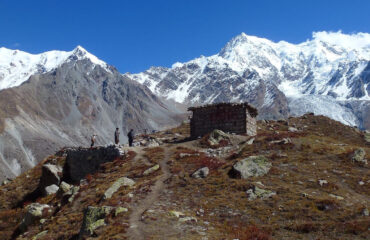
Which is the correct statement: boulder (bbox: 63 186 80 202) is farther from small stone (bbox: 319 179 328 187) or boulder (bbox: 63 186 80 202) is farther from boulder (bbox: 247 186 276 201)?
small stone (bbox: 319 179 328 187)

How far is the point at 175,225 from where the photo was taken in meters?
19.6

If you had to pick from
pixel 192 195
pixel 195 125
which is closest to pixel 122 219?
pixel 192 195

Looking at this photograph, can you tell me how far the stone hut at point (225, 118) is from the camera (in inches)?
1825

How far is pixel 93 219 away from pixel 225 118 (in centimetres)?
2835

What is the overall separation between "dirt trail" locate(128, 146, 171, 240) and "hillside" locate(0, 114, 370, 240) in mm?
68

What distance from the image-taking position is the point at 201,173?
28.7m

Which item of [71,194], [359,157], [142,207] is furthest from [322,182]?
[71,194]

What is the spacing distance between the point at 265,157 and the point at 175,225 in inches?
526

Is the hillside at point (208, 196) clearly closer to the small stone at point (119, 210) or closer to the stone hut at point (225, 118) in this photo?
the small stone at point (119, 210)

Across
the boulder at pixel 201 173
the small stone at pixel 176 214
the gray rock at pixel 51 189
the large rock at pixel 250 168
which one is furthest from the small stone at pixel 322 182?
the gray rock at pixel 51 189

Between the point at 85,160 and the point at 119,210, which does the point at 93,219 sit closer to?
the point at 119,210

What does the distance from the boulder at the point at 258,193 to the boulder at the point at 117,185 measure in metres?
9.07

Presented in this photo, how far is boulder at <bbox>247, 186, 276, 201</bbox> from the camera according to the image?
23.3m

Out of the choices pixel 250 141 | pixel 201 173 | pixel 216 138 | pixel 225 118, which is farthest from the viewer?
pixel 225 118
